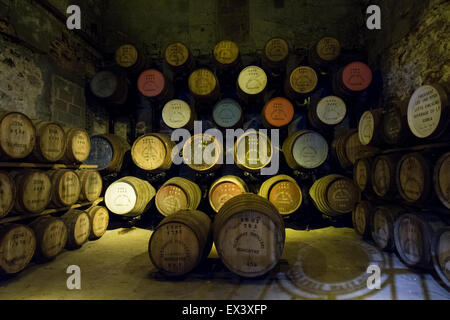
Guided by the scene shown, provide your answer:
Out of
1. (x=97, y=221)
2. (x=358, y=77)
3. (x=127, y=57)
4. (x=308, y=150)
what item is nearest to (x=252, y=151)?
(x=308, y=150)

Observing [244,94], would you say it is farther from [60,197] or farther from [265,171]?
[60,197]

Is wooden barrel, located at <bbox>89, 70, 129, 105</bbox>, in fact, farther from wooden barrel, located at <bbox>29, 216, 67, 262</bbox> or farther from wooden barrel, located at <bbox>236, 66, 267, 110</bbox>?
wooden barrel, located at <bbox>29, 216, 67, 262</bbox>

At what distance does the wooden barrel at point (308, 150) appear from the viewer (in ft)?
14.6

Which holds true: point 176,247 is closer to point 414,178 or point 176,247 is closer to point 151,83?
point 414,178

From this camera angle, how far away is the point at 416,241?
265 centimetres

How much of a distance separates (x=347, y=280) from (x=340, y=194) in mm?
1907

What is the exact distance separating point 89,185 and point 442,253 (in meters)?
4.67

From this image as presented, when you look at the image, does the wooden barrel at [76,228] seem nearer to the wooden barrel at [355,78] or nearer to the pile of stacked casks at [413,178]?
the pile of stacked casks at [413,178]

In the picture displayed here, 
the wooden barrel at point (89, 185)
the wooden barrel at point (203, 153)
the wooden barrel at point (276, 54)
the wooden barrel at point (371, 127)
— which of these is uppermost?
the wooden barrel at point (276, 54)

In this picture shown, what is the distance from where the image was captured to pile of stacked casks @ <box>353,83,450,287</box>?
2.37 metres

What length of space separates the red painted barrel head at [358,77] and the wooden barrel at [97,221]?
508 centimetres

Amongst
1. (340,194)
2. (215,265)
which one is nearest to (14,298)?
(215,265)

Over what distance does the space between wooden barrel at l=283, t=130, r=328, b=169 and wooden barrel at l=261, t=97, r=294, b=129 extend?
1.52 ft

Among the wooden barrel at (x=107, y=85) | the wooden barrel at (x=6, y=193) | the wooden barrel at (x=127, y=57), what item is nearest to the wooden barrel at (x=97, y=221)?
the wooden barrel at (x=6, y=193)
